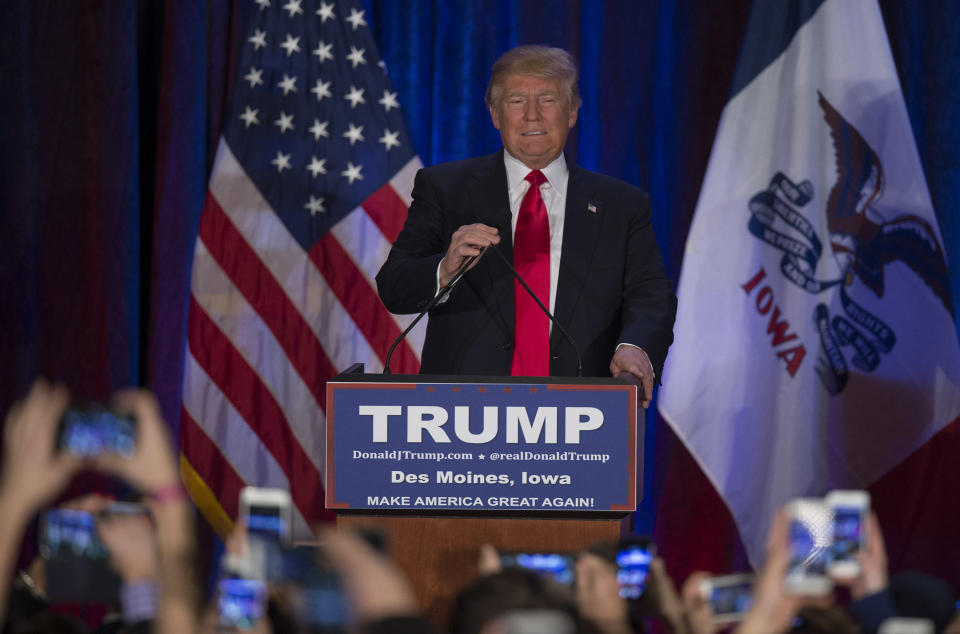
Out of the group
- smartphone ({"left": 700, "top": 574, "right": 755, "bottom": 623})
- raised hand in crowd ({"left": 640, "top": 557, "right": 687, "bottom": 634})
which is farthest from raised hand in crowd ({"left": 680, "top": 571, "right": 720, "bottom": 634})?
raised hand in crowd ({"left": 640, "top": 557, "right": 687, "bottom": 634})

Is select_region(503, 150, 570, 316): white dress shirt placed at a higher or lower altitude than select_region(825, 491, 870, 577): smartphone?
higher

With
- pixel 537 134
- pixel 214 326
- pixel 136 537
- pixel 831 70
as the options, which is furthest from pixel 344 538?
pixel 831 70

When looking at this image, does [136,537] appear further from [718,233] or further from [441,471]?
[718,233]

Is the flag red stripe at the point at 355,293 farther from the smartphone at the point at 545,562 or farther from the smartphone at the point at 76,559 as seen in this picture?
the smartphone at the point at 76,559

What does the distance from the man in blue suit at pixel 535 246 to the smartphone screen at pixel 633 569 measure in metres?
1.15

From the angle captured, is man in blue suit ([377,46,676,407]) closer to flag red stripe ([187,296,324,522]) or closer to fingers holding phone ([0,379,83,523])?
fingers holding phone ([0,379,83,523])

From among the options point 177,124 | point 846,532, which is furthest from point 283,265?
point 846,532

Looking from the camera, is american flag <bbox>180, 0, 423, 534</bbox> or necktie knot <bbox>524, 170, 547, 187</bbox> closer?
necktie knot <bbox>524, 170, 547, 187</bbox>

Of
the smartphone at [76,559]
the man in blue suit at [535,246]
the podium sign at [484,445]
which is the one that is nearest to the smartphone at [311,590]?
the smartphone at [76,559]

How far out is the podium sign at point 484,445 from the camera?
2504 mm

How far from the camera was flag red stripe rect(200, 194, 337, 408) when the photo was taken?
191 inches

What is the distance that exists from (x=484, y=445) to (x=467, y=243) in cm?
45

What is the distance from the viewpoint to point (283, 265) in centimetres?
489

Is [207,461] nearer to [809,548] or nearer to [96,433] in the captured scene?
[96,433]
